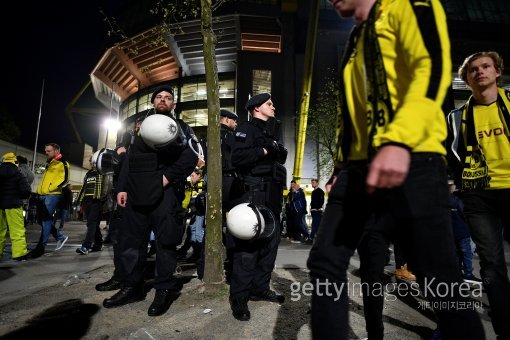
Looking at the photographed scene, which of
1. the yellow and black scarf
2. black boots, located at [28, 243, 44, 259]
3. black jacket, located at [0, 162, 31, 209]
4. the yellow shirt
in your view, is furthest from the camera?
black boots, located at [28, 243, 44, 259]

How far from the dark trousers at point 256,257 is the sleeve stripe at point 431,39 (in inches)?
91.1

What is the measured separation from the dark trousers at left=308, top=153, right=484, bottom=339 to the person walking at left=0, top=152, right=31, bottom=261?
6.24 metres

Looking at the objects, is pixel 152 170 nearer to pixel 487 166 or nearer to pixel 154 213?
pixel 154 213

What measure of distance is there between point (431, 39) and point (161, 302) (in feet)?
9.37

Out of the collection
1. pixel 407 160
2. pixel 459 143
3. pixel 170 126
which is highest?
pixel 170 126

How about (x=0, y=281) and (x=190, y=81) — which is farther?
(x=190, y=81)

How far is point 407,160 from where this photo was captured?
107cm

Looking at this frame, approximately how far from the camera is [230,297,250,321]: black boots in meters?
2.63

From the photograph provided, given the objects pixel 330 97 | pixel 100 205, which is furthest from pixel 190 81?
pixel 100 205

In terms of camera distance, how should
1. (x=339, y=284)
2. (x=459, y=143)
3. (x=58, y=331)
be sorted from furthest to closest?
(x=459, y=143)
(x=58, y=331)
(x=339, y=284)

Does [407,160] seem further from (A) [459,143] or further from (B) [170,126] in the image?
(B) [170,126]

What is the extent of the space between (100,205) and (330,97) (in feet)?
75.7

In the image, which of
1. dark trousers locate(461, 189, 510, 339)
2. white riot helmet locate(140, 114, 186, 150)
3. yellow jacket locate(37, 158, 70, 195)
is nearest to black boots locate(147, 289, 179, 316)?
white riot helmet locate(140, 114, 186, 150)

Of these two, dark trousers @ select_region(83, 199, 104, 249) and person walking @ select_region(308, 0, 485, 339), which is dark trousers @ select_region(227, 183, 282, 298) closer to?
person walking @ select_region(308, 0, 485, 339)
